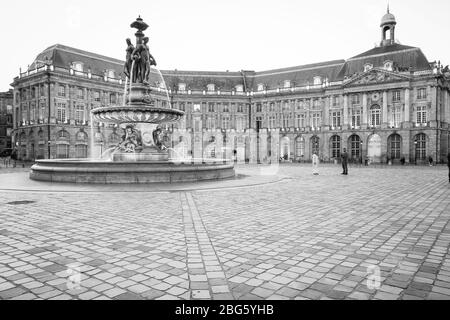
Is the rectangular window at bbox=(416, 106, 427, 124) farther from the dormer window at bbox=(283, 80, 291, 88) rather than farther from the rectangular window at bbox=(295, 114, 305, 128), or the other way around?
the dormer window at bbox=(283, 80, 291, 88)

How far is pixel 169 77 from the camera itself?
6900cm

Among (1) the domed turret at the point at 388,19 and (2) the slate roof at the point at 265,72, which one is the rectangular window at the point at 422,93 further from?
(1) the domed turret at the point at 388,19

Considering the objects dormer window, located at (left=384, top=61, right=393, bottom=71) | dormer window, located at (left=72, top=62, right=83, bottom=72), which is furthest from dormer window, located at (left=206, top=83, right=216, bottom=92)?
dormer window, located at (left=384, top=61, right=393, bottom=71)

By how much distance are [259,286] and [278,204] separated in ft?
19.8

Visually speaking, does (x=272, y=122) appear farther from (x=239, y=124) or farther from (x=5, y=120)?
(x=5, y=120)

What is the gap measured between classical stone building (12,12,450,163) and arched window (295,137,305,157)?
191 millimetres

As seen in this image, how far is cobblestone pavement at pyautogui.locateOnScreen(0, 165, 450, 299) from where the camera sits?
3768 millimetres

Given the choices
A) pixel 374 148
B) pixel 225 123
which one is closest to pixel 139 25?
pixel 374 148

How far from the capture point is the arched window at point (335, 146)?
59.8m

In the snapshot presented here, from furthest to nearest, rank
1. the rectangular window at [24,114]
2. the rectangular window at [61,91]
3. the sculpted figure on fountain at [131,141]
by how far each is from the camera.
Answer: the rectangular window at [24,114] → the rectangular window at [61,91] → the sculpted figure on fountain at [131,141]

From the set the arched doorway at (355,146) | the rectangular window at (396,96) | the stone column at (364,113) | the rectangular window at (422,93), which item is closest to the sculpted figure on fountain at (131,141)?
the arched doorway at (355,146)

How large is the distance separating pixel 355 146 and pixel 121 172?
169 ft

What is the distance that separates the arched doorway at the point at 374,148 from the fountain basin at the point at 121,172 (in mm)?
46698
